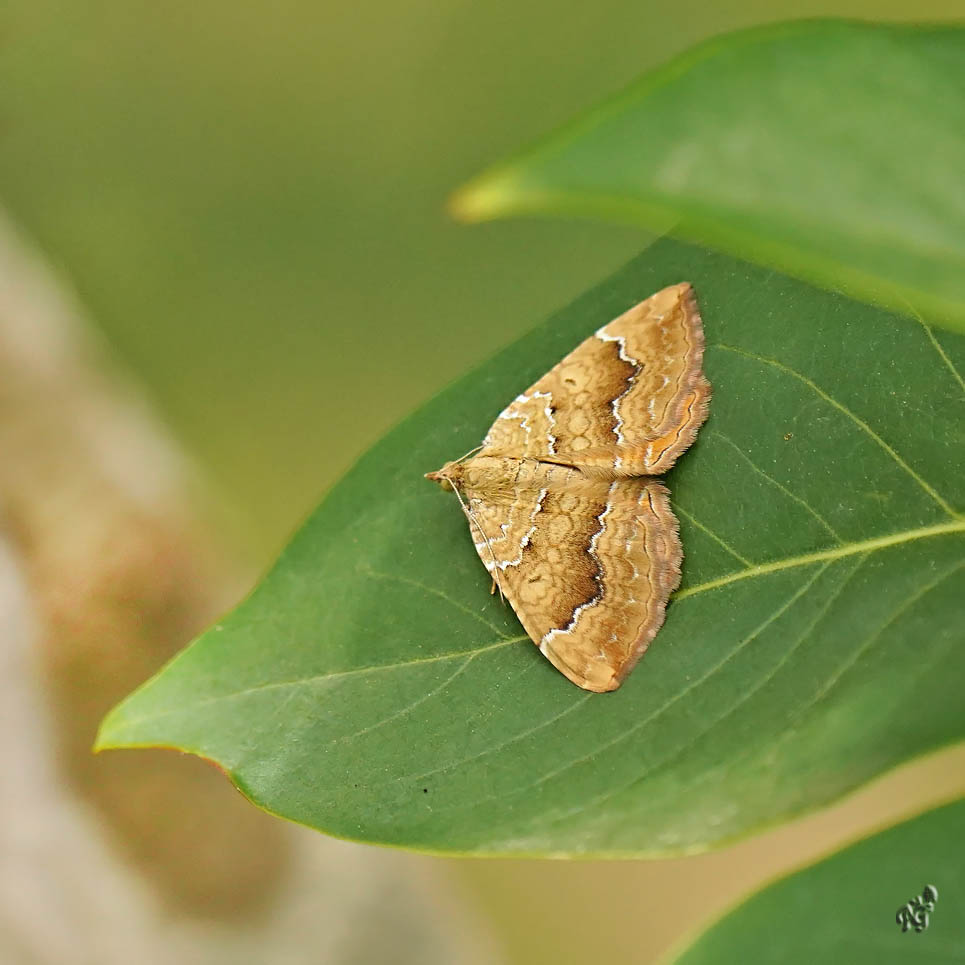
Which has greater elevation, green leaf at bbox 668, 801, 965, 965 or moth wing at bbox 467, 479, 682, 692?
moth wing at bbox 467, 479, 682, 692

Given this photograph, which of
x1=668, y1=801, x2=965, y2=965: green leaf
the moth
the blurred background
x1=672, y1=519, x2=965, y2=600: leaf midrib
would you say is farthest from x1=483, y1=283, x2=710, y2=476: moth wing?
the blurred background

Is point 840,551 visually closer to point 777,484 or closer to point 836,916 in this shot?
point 777,484

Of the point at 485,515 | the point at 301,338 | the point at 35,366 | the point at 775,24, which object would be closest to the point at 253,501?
the point at 301,338

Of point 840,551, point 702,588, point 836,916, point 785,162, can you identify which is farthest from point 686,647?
point 785,162

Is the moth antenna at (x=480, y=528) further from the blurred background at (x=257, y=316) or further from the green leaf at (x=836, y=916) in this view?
the blurred background at (x=257, y=316)

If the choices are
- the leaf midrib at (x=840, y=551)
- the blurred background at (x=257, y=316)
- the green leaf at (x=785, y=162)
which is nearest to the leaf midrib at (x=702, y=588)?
the leaf midrib at (x=840, y=551)

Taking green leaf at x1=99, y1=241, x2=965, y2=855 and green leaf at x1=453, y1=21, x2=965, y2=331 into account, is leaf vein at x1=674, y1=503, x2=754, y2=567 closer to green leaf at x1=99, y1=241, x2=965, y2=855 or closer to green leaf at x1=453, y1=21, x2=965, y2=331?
green leaf at x1=99, y1=241, x2=965, y2=855

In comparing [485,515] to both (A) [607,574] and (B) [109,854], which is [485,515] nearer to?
(A) [607,574]
